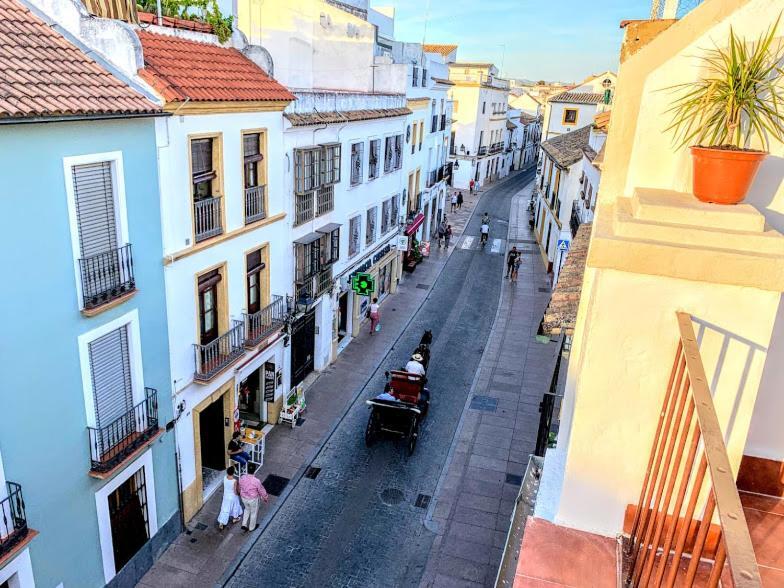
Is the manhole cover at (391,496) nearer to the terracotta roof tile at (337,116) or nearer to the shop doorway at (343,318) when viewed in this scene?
the shop doorway at (343,318)

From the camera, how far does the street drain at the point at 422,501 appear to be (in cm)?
1464

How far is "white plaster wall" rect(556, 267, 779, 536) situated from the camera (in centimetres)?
357

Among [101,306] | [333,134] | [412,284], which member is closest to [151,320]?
[101,306]

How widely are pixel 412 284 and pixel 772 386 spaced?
2680 cm

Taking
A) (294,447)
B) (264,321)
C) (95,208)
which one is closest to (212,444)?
(294,447)

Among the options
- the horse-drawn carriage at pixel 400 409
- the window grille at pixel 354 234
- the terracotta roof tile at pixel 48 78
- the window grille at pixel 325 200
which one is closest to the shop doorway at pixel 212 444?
the horse-drawn carriage at pixel 400 409

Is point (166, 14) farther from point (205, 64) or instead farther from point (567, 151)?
point (567, 151)

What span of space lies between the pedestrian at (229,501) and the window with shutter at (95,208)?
592 centimetres

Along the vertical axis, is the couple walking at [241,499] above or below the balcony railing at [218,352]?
below

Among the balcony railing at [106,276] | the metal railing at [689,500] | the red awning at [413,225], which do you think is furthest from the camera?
the red awning at [413,225]

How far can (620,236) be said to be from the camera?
3.73m

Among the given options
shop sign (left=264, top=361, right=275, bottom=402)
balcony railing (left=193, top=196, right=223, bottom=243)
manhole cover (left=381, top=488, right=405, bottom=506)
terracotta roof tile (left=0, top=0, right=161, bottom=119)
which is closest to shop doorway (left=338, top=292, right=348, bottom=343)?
shop sign (left=264, top=361, right=275, bottom=402)

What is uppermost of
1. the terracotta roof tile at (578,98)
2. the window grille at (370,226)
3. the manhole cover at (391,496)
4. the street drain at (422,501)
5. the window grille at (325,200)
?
the terracotta roof tile at (578,98)

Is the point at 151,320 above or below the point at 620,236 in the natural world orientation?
below
